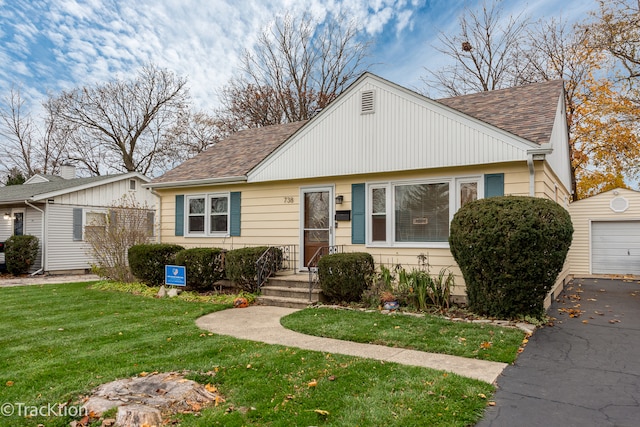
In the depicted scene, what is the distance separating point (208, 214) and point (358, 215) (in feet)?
15.2

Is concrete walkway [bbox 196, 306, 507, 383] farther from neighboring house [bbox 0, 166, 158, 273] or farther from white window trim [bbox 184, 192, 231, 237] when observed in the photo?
neighboring house [bbox 0, 166, 158, 273]

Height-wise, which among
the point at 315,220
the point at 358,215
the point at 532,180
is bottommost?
the point at 315,220

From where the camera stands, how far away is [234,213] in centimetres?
1069

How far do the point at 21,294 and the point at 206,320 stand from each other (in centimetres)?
613

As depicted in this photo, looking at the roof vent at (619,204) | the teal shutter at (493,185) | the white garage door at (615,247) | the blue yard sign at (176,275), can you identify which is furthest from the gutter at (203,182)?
the roof vent at (619,204)

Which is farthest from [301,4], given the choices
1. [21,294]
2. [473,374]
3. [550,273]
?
[473,374]

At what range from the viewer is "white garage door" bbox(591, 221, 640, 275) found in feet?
43.0

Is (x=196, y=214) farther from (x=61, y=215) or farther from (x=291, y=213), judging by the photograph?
(x=61, y=215)

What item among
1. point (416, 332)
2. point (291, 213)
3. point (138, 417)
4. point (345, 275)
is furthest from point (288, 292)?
point (138, 417)

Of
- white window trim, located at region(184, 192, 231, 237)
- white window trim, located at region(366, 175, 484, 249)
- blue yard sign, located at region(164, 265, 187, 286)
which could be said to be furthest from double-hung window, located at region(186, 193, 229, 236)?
white window trim, located at region(366, 175, 484, 249)

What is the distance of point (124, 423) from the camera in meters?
3.07

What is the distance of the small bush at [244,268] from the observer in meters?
8.88

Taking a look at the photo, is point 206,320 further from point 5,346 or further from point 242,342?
point 5,346

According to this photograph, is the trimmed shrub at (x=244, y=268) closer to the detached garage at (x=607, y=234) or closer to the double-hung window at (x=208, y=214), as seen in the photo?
the double-hung window at (x=208, y=214)
